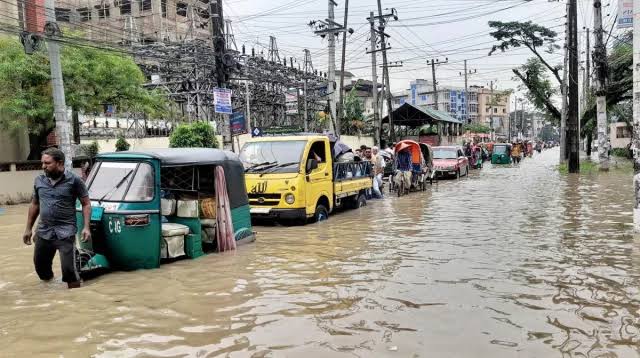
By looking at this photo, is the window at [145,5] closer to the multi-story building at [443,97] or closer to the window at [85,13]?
the window at [85,13]

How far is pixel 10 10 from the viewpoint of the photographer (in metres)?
23.8

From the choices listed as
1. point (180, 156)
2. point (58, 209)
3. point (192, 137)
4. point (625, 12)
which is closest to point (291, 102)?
point (192, 137)

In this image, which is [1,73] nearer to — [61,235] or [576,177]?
[61,235]

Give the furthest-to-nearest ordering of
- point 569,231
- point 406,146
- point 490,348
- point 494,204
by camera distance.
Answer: point 406,146 → point 494,204 → point 569,231 → point 490,348

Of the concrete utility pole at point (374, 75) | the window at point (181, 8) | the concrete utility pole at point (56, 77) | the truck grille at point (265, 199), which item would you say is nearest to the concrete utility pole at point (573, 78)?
the concrete utility pole at point (374, 75)

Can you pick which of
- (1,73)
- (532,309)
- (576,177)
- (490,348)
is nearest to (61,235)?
(490,348)

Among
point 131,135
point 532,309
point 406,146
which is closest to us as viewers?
point 532,309

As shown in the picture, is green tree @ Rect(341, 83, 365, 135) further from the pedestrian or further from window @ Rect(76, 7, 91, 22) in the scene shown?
the pedestrian

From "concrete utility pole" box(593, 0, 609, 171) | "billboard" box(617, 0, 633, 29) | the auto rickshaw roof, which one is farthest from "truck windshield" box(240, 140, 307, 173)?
"concrete utility pole" box(593, 0, 609, 171)

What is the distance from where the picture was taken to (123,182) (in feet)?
25.0

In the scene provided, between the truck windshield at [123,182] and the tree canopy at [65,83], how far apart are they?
12459mm

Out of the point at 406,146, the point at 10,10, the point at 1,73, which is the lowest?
the point at 406,146

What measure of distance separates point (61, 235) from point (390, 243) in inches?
228

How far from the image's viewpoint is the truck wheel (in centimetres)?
1299
